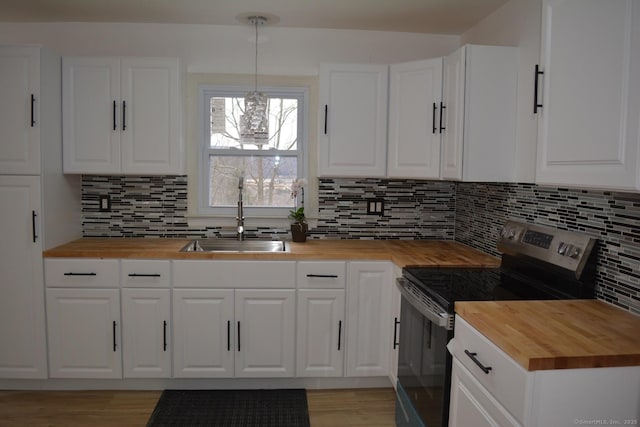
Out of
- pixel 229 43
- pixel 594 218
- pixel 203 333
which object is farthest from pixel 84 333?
pixel 594 218

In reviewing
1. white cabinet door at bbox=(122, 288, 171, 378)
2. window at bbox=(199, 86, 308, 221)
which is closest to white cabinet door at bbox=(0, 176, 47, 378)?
white cabinet door at bbox=(122, 288, 171, 378)

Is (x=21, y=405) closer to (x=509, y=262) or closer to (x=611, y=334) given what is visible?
(x=509, y=262)

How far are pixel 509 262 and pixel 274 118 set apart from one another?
1.87 meters

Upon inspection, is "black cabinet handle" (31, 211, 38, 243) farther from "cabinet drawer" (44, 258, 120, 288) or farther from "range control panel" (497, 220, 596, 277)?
"range control panel" (497, 220, 596, 277)

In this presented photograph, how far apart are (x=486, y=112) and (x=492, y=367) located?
1.53 meters

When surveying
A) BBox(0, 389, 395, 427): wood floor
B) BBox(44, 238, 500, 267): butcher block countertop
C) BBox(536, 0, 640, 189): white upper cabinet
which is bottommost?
BBox(0, 389, 395, 427): wood floor

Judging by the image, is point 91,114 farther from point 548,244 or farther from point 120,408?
point 548,244

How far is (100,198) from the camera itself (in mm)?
3350

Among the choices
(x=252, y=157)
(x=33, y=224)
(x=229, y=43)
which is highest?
(x=229, y=43)

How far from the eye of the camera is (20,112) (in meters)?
2.78

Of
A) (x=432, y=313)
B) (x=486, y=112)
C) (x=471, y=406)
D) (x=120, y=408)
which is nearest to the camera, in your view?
(x=471, y=406)

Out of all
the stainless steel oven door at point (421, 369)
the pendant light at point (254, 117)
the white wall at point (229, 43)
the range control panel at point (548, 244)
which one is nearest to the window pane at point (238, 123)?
the white wall at point (229, 43)

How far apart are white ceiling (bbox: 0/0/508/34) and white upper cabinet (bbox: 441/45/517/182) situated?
408 mm

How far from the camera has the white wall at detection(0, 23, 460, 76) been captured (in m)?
3.24
